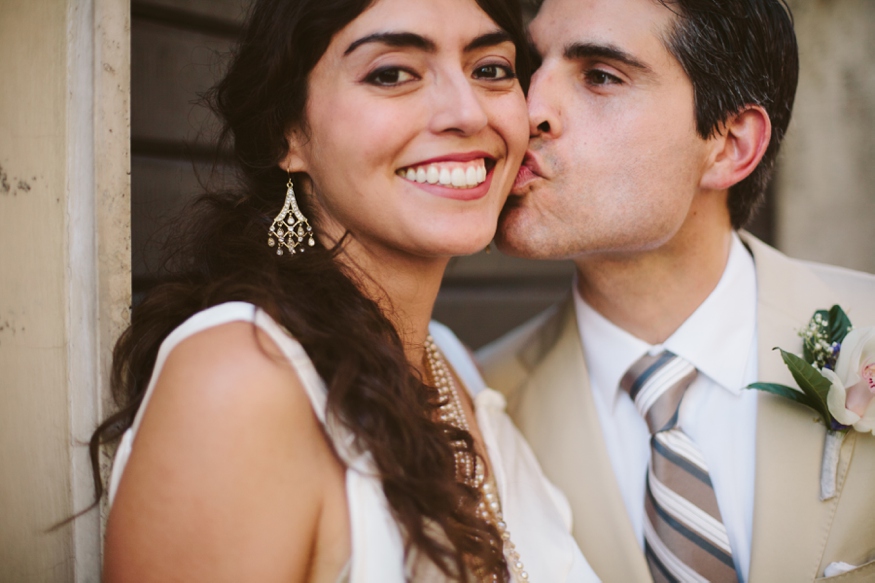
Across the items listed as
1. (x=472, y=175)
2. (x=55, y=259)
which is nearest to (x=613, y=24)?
(x=472, y=175)

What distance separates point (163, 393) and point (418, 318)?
80cm

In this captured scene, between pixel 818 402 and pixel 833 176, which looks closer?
pixel 818 402

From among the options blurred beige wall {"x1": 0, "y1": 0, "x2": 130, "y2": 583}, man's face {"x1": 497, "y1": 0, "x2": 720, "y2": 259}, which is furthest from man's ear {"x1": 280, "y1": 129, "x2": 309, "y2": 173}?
man's face {"x1": 497, "y1": 0, "x2": 720, "y2": 259}

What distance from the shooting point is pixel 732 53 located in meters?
2.38

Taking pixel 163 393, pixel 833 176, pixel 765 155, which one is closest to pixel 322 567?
pixel 163 393

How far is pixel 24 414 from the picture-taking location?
5.35ft

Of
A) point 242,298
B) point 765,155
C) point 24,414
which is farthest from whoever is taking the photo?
point 765,155

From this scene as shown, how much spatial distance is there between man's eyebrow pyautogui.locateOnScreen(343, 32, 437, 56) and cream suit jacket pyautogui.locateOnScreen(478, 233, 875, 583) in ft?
4.00

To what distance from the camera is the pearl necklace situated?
65.8 inches

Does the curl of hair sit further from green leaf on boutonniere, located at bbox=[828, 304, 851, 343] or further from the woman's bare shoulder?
green leaf on boutonniere, located at bbox=[828, 304, 851, 343]

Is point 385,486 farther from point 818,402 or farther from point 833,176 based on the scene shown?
point 833,176

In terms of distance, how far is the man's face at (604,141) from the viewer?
222 cm

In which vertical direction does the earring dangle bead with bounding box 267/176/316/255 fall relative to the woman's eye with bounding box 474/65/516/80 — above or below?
below

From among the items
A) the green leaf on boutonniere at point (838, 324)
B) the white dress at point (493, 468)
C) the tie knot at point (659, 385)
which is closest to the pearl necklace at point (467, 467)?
the white dress at point (493, 468)
